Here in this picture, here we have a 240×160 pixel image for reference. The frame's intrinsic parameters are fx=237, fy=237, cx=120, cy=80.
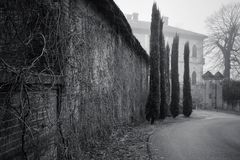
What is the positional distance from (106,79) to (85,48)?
2.03 m

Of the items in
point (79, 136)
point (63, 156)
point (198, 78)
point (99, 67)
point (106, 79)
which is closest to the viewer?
point (63, 156)

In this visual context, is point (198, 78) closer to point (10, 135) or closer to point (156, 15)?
point (156, 15)

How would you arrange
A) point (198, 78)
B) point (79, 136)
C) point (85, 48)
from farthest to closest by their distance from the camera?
point (198, 78), point (85, 48), point (79, 136)

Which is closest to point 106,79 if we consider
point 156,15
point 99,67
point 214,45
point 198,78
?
point 99,67

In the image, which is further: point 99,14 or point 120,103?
point 120,103

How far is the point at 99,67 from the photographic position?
620 cm

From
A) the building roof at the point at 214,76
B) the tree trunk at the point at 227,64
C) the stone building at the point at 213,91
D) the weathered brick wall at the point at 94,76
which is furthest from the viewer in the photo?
the tree trunk at the point at 227,64

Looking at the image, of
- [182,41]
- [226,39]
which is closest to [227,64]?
[226,39]

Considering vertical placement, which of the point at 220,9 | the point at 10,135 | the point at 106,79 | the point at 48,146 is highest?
Result: the point at 220,9

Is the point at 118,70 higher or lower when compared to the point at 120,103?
higher

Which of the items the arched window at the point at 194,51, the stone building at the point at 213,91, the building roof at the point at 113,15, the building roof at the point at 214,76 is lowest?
the stone building at the point at 213,91

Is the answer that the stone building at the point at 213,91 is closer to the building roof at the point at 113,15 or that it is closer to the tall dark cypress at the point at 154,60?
the tall dark cypress at the point at 154,60

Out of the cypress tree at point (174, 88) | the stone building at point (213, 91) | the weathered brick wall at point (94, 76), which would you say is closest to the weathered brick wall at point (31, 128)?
the weathered brick wall at point (94, 76)

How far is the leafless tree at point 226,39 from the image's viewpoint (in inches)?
1233
